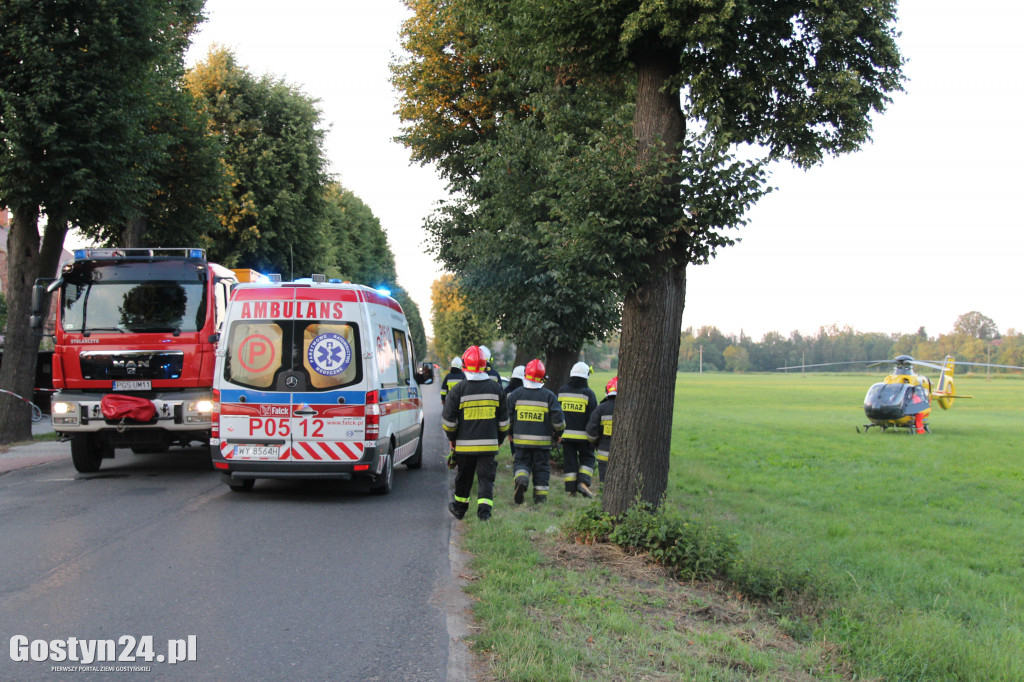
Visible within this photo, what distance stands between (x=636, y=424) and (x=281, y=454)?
4.43 meters

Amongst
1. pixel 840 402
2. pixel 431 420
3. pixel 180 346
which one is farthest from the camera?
pixel 840 402

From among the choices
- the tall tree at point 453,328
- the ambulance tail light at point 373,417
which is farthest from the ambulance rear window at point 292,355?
the tall tree at point 453,328

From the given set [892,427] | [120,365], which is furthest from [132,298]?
[892,427]

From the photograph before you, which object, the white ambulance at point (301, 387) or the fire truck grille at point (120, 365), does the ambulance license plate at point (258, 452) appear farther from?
the fire truck grille at point (120, 365)

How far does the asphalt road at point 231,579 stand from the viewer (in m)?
4.58

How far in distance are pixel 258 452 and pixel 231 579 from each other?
3.56 metres

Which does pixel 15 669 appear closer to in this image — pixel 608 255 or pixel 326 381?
pixel 608 255

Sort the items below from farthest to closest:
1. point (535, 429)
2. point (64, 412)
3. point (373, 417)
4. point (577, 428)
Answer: point (64, 412), point (577, 428), point (535, 429), point (373, 417)

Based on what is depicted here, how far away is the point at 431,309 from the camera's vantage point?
9969cm

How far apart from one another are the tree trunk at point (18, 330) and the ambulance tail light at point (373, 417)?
9475mm

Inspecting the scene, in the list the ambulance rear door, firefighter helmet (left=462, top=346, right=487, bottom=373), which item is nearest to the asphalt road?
the ambulance rear door

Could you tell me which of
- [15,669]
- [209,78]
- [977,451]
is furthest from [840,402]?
[15,669]

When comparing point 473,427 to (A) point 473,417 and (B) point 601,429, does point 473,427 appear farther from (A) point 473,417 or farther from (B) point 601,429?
(B) point 601,429

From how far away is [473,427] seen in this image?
884 cm
